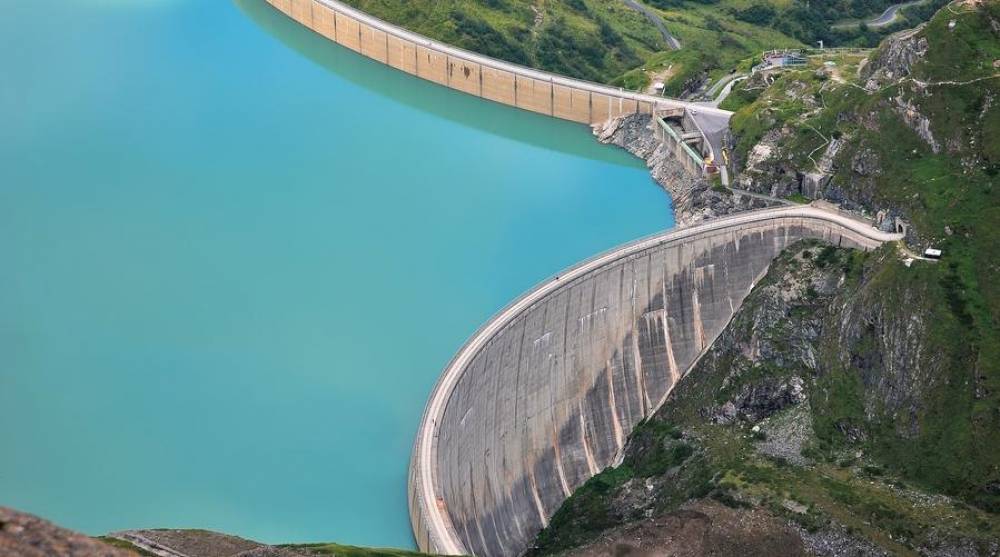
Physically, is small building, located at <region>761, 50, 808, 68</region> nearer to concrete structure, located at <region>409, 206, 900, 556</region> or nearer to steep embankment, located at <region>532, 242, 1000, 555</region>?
concrete structure, located at <region>409, 206, 900, 556</region>

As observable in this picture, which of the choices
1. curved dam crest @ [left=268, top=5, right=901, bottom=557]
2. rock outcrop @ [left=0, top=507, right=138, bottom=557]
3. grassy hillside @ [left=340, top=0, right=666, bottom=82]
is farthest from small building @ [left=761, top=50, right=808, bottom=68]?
rock outcrop @ [left=0, top=507, right=138, bottom=557]

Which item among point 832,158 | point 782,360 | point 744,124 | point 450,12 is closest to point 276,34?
point 450,12

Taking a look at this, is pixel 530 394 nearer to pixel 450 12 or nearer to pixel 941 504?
Result: pixel 941 504

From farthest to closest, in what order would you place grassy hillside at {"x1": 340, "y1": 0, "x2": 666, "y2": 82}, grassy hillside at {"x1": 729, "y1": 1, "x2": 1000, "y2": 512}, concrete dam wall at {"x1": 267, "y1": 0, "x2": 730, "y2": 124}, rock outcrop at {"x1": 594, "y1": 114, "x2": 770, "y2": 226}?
grassy hillside at {"x1": 340, "y1": 0, "x2": 666, "y2": 82} → concrete dam wall at {"x1": 267, "y1": 0, "x2": 730, "y2": 124} → rock outcrop at {"x1": 594, "y1": 114, "x2": 770, "y2": 226} → grassy hillside at {"x1": 729, "y1": 1, "x2": 1000, "y2": 512}

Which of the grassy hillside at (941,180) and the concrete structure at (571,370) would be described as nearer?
the grassy hillside at (941,180)

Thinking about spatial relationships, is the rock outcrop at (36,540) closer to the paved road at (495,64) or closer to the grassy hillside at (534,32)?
the paved road at (495,64)

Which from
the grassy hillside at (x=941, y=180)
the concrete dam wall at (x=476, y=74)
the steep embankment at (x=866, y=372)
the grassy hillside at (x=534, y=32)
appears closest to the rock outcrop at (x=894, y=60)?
the steep embankment at (x=866, y=372)

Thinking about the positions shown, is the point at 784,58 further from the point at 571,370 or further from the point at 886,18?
the point at 571,370
